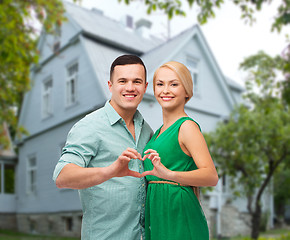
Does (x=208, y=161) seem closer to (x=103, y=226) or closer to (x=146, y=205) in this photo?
(x=146, y=205)

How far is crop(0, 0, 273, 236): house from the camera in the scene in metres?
14.1

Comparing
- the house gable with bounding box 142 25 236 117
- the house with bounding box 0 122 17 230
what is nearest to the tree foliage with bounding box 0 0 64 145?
the house gable with bounding box 142 25 236 117

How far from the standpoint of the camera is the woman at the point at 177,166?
1.70 metres

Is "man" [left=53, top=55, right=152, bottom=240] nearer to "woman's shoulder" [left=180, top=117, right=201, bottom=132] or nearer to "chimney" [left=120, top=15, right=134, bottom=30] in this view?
"woman's shoulder" [left=180, top=117, right=201, bottom=132]

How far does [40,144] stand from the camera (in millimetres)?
17797

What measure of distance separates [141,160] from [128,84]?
0.37 meters

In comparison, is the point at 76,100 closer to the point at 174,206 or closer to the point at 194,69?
the point at 194,69

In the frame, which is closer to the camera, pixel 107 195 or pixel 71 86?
pixel 107 195

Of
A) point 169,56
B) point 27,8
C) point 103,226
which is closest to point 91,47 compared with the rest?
point 169,56

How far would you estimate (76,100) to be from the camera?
1465cm

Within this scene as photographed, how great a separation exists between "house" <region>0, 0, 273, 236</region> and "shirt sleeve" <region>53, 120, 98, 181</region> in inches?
400

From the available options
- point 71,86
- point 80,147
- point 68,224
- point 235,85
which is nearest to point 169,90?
point 80,147

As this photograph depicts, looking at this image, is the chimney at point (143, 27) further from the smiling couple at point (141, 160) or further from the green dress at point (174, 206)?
the green dress at point (174, 206)

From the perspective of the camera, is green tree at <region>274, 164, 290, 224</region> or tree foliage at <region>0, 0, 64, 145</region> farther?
green tree at <region>274, 164, 290, 224</region>
